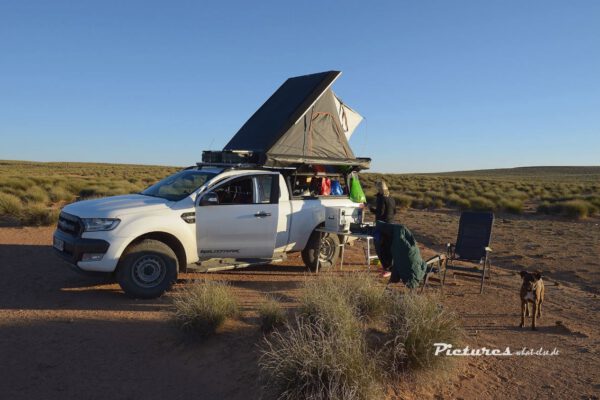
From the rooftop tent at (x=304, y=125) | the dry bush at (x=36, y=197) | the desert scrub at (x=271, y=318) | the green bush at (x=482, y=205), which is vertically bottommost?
the desert scrub at (x=271, y=318)

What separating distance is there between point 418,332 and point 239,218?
3906 millimetres

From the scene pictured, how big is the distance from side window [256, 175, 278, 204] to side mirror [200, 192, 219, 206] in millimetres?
810

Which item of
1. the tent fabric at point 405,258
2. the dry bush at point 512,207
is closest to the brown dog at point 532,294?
the tent fabric at point 405,258

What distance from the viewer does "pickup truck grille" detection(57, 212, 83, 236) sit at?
22.5ft

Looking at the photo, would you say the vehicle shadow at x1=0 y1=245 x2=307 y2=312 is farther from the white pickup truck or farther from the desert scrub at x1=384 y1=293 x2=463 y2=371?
the desert scrub at x1=384 y1=293 x2=463 y2=371

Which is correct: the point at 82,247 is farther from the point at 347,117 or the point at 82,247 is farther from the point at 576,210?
the point at 576,210

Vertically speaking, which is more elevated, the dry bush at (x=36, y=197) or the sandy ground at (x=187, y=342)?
the dry bush at (x=36, y=197)

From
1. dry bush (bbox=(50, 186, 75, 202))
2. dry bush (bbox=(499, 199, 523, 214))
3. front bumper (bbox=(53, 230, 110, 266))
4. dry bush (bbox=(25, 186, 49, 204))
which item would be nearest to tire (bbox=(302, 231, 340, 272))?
front bumper (bbox=(53, 230, 110, 266))

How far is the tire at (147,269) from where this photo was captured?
6887 mm

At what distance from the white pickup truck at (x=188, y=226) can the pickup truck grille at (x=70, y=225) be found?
0.05 ft

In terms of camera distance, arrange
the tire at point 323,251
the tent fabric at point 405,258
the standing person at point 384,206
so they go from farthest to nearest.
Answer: the standing person at point 384,206, the tire at point 323,251, the tent fabric at point 405,258

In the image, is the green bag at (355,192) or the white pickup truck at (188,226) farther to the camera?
the green bag at (355,192)

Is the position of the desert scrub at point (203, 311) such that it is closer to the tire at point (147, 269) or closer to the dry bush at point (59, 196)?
the tire at point (147, 269)

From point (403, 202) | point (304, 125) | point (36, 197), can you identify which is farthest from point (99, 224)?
point (403, 202)
